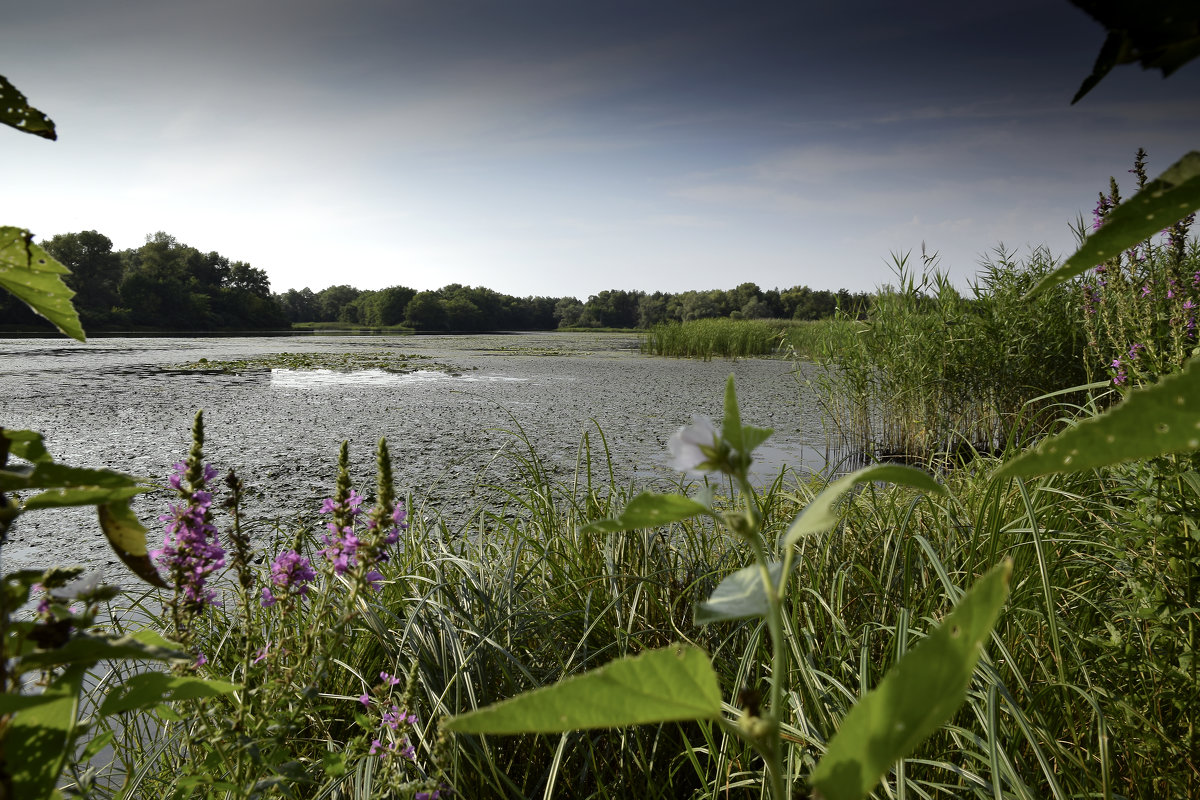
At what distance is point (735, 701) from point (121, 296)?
45.1 meters

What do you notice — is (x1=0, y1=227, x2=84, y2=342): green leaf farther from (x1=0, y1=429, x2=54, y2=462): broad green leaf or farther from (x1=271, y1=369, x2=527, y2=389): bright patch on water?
(x1=271, y1=369, x2=527, y2=389): bright patch on water

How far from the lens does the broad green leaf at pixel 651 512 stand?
278 millimetres

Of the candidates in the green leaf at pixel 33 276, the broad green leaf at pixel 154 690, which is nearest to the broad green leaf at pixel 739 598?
the broad green leaf at pixel 154 690

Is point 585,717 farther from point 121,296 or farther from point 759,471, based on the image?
point 121,296

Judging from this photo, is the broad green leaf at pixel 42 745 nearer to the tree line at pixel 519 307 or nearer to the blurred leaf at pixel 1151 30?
the blurred leaf at pixel 1151 30

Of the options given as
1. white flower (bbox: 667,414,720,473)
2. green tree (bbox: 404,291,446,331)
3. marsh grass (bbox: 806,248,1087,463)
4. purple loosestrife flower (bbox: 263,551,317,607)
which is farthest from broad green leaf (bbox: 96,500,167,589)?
green tree (bbox: 404,291,446,331)

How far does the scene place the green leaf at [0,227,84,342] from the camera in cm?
41

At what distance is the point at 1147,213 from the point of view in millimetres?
250

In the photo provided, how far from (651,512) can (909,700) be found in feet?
0.39

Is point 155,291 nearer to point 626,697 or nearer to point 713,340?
point 713,340

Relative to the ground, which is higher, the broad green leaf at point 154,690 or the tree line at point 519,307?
the tree line at point 519,307

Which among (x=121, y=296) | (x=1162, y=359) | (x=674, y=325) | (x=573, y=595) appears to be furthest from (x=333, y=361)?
(x=121, y=296)

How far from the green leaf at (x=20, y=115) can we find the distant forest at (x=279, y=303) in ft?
83.4

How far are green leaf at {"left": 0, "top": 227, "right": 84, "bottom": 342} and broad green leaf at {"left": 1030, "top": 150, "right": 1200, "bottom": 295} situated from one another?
0.55m
